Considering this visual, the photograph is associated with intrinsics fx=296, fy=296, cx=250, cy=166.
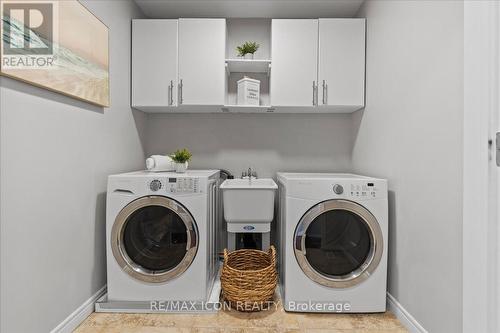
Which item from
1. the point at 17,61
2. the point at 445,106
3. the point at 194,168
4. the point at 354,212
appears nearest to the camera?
the point at 17,61

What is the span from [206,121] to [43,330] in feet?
6.46

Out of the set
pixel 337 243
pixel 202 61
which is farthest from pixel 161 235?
pixel 202 61

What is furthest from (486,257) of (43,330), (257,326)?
(43,330)

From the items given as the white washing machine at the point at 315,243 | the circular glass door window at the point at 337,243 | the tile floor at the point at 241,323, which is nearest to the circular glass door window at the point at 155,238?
the tile floor at the point at 241,323

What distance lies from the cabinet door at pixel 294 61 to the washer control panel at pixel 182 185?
1022 millimetres

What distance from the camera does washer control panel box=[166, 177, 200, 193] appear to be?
74.3 inches

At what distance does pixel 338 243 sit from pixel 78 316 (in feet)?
5.39

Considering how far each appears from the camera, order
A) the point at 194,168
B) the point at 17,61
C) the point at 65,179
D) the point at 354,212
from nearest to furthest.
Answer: the point at 17,61, the point at 65,179, the point at 354,212, the point at 194,168

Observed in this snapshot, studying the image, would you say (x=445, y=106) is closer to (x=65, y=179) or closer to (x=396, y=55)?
(x=396, y=55)

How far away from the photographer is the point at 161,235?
77.5 inches

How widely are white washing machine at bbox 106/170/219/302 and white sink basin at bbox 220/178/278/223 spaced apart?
162 millimetres

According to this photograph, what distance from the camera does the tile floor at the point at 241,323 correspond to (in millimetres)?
1730

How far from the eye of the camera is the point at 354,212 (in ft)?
6.23

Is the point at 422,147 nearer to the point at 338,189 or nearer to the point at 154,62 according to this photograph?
the point at 338,189
